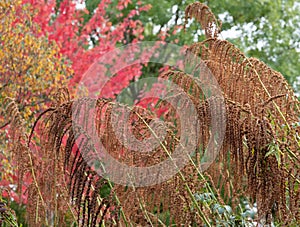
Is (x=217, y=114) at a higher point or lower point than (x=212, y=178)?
higher

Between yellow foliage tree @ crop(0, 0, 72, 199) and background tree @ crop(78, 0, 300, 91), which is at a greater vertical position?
background tree @ crop(78, 0, 300, 91)

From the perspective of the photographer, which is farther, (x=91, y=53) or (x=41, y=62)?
(x=91, y=53)

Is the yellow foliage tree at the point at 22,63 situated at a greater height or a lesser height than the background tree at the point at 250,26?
lesser

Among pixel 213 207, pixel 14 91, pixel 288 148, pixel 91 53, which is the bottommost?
pixel 213 207

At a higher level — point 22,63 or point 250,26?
point 250,26

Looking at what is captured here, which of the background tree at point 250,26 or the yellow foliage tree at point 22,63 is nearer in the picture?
the yellow foliage tree at point 22,63

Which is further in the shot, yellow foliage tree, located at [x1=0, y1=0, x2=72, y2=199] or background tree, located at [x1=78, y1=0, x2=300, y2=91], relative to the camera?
background tree, located at [x1=78, y1=0, x2=300, y2=91]

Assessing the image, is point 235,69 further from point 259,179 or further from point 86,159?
point 86,159

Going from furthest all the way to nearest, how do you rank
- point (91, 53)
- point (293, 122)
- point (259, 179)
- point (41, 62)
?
point (91, 53) < point (41, 62) < point (293, 122) < point (259, 179)

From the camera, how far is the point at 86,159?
168cm

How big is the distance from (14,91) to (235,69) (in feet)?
15.4

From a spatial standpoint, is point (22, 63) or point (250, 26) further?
point (250, 26)

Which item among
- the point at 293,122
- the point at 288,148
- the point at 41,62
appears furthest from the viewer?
the point at 41,62

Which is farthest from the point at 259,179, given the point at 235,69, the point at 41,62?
the point at 41,62
